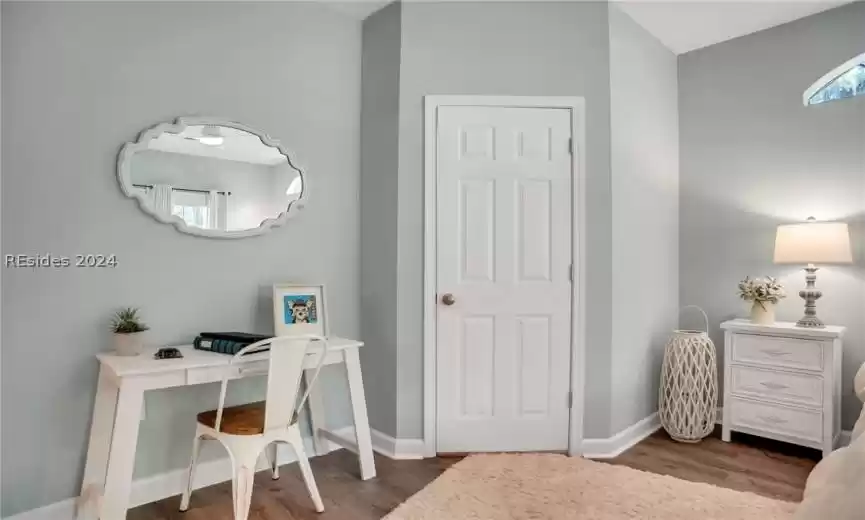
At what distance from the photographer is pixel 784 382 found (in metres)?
3.06

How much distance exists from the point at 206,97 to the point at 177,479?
184cm

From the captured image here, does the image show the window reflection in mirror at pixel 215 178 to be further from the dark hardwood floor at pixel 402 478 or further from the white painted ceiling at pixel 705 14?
the dark hardwood floor at pixel 402 478

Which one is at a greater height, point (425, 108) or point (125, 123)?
point (425, 108)

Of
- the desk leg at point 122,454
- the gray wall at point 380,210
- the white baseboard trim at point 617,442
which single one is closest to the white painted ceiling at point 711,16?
the gray wall at point 380,210

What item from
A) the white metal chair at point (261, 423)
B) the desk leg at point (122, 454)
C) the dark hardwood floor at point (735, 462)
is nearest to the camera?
the desk leg at point (122, 454)

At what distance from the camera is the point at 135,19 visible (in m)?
2.46

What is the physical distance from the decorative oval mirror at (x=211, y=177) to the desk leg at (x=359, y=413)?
0.83m

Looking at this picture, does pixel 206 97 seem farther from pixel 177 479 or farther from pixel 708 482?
pixel 708 482

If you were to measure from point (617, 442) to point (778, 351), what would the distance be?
105cm

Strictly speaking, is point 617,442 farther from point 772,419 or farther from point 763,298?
point 763,298

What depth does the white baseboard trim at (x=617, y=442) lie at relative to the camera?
119 inches

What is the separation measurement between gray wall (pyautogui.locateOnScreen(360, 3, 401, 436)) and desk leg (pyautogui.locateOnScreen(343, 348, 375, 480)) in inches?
A: 13.0

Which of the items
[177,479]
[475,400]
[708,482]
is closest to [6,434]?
[177,479]

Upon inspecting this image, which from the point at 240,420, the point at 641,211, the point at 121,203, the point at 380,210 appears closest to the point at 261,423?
the point at 240,420
